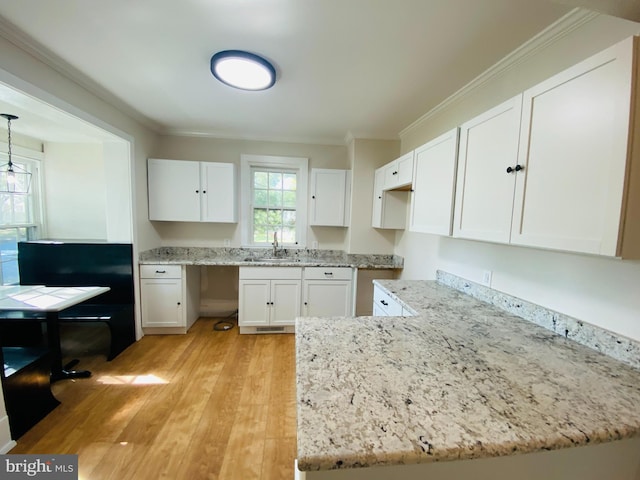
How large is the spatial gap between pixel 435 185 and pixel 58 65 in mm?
2864

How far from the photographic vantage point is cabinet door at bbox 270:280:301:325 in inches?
118

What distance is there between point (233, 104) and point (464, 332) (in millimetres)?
2624

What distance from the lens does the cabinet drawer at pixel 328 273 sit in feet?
9.86

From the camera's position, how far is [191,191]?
3.09 metres

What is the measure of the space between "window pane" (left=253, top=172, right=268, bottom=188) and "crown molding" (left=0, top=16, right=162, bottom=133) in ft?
4.60

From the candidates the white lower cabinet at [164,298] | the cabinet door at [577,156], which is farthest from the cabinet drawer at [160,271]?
the cabinet door at [577,156]

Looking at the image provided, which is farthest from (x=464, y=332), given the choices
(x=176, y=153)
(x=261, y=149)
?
(x=176, y=153)

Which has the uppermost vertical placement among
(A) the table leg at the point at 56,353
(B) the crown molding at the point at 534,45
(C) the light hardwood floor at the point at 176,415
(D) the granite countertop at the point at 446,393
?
(B) the crown molding at the point at 534,45

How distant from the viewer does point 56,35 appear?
1519 mm

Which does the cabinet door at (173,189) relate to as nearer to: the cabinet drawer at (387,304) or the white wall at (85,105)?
the white wall at (85,105)

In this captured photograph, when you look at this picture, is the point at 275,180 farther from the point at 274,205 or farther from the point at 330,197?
the point at 330,197

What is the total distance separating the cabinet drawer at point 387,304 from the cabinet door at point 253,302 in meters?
1.34

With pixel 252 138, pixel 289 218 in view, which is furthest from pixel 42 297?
pixel 252 138

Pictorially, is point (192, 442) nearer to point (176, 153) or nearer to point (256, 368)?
point (256, 368)
